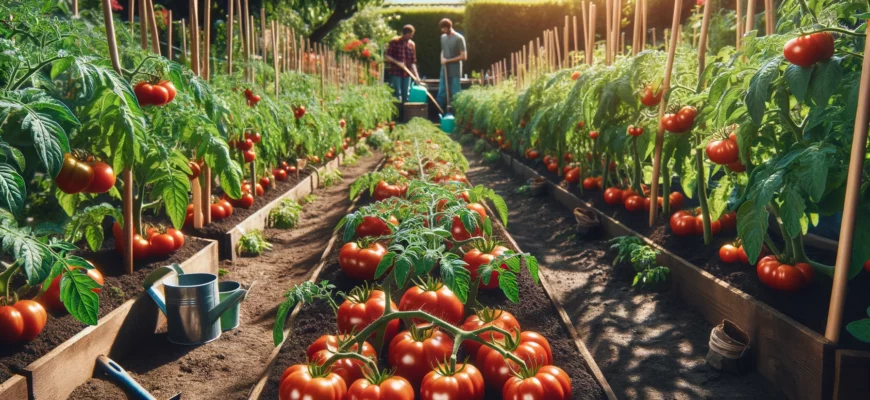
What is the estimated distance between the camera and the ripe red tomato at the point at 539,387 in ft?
6.08

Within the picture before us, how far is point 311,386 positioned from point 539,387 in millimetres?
652

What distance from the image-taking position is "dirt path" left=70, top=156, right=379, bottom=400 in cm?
254

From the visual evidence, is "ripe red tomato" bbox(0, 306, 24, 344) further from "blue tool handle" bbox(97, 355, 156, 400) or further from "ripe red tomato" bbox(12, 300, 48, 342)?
"blue tool handle" bbox(97, 355, 156, 400)

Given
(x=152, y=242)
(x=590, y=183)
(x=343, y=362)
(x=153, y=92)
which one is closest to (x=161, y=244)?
(x=152, y=242)

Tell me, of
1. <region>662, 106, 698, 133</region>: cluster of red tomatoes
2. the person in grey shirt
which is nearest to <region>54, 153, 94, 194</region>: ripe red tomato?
<region>662, 106, 698, 133</region>: cluster of red tomatoes

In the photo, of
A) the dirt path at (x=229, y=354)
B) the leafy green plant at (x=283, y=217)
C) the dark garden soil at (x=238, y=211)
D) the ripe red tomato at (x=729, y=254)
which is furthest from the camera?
the leafy green plant at (x=283, y=217)

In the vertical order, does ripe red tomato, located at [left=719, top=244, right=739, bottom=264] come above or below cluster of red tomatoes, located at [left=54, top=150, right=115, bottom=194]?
below

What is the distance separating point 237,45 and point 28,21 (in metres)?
6.22

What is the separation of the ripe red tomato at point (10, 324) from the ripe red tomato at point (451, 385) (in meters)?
1.48

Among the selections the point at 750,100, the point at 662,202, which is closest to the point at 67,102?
the point at 750,100

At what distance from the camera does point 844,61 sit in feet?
8.33

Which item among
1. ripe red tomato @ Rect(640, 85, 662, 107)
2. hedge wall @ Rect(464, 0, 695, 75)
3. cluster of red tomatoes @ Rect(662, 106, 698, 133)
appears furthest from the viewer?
hedge wall @ Rect(464, 0, 695, 75)

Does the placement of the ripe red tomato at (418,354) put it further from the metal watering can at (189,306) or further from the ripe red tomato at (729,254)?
the ripe red tomato at (729,254)

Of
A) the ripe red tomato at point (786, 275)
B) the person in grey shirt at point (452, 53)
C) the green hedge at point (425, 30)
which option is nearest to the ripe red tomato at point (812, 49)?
the ripe red tomato at point (786, 275)
